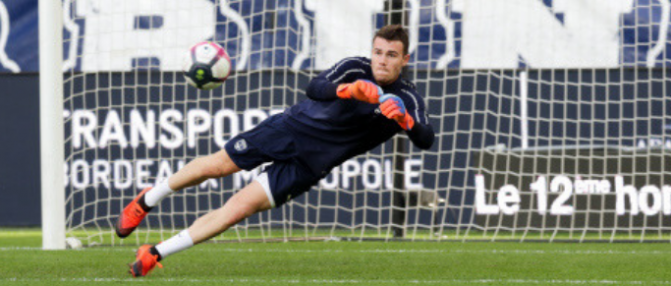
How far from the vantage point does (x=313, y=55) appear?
35.5ft

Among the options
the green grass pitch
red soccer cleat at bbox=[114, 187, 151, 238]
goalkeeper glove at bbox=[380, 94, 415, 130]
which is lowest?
the green grass pitch

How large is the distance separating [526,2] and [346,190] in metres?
2.56

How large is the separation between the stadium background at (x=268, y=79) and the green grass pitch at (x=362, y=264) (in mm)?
1845

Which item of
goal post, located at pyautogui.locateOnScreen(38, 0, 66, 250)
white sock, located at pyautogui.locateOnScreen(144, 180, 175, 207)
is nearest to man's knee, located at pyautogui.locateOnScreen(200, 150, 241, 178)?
white sock, located at pyautogui.locateOnScreen(144, 180, 175, 207)

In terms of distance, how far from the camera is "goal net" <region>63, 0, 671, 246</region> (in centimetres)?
1009

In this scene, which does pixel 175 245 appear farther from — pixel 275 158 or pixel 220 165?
pixel 275 158

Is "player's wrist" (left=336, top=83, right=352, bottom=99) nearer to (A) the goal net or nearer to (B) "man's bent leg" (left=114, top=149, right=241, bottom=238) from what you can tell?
(B) "man's bent leg" (left=114, top=149, right=241, bottom=238)

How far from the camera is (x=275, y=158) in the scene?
6.03 meters

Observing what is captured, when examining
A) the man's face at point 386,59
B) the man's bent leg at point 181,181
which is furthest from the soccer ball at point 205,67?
the man's face at point 386,59

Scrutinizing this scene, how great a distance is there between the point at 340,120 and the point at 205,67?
1270 mm

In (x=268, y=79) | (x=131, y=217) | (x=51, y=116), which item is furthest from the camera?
(x=268, y=79)

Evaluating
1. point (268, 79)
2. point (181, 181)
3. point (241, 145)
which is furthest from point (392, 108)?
point (268, 79)

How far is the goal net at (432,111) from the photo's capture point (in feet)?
33.1

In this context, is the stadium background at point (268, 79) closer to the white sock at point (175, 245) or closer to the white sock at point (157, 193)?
the white sock at point (157, 193)
